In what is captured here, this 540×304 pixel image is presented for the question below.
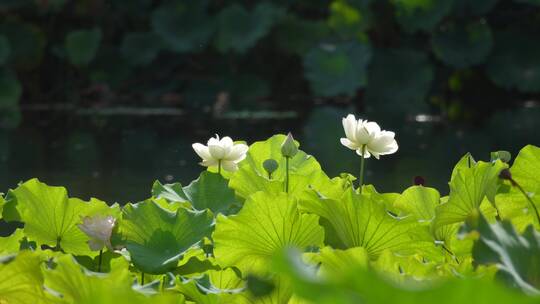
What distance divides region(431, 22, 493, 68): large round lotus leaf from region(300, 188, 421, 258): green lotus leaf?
12143 mm

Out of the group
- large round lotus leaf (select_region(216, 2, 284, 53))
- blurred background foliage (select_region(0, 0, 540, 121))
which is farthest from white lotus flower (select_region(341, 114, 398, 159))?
large round lotus leaf (select_region(216, 2, 284, 53))

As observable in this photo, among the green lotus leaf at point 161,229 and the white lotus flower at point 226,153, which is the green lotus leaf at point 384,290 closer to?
the green lotus leaf at point 161,229

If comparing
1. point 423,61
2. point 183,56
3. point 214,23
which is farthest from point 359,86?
point 183,56

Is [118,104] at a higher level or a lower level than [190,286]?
lower

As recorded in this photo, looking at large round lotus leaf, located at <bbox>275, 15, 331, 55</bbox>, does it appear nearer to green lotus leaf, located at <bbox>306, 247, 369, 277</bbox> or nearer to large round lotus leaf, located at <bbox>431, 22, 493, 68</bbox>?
large round lotus leaf, located at <bbox>431, 22, 493, 68</bbox>

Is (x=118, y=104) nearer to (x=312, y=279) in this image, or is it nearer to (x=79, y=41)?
(x=79, y=41)

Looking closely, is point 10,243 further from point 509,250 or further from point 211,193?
point 509,250

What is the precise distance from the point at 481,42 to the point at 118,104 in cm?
428

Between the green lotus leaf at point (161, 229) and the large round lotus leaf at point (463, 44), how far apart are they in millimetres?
12178

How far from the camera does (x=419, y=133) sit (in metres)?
8.50

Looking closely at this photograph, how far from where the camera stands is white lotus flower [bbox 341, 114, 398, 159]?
4.98 feet

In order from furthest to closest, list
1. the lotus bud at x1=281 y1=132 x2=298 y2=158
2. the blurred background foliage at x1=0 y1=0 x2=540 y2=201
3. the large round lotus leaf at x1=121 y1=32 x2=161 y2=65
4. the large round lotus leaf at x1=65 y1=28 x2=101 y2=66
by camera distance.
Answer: the large round lotus leaf at x1=121 y1=32 x2=161 y2=65, the large round lotus leaf at x1=65 y1=28 x2=101 y2=66, the blurred background foliage at x1=0 y1=0 x2=540 y2=201, the lotus bud at x1=281 y1=132 x2=298 y2=158

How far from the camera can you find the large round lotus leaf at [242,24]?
13.9m

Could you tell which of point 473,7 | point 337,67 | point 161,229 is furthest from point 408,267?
point 473,7
